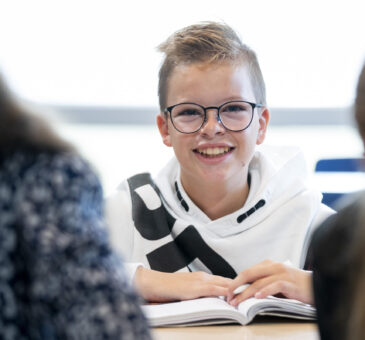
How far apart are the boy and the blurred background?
1789 mm

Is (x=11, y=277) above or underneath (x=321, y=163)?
above

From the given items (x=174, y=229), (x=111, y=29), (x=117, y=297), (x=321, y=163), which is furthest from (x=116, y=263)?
(x=111, y=29)

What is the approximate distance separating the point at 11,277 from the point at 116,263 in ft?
0.35

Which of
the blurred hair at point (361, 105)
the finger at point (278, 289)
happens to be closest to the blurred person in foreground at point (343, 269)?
the blurred hair at point (361, 105)

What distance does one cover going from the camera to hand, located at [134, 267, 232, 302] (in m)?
1.41

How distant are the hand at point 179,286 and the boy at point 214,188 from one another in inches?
5.9

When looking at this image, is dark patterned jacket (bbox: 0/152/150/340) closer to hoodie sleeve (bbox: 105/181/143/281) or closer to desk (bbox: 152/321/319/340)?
desk (bbox: 152/321/319/340)

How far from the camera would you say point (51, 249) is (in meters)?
0.64

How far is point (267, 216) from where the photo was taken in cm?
178

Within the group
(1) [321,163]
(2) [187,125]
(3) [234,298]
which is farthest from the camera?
(1) [321,163]

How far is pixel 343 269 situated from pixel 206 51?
1.10 metres

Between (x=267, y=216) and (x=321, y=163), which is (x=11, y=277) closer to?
(x=267, y=216)

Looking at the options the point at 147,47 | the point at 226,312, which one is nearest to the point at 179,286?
the point at 226,312

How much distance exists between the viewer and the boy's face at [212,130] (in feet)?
5.64
